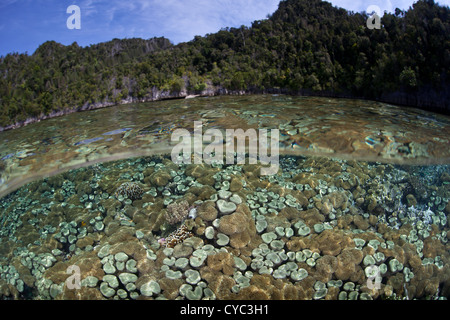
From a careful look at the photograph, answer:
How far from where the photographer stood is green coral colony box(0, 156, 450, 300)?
130 inches

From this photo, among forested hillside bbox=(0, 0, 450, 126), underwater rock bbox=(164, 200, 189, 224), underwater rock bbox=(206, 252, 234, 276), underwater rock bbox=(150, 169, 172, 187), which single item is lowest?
underwater rock bbox=(206, 252, 234, 276)

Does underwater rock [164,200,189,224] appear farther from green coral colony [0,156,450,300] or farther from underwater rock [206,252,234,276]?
underwater rock [206,252,234,276]

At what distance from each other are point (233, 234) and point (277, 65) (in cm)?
1549

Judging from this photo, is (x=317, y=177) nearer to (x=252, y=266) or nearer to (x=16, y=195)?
(x=252, y=266)

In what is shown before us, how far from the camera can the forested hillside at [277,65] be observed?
10.8 metres

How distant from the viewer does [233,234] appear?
3.71 metres

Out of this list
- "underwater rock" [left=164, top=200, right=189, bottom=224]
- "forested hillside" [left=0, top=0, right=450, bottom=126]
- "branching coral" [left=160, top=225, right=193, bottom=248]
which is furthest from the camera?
"forested hillside" [left=0, top=0, right=450, bottom=126]

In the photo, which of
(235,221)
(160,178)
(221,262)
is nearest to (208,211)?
(235,221)

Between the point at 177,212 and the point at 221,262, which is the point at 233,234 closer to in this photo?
the point at 221,262

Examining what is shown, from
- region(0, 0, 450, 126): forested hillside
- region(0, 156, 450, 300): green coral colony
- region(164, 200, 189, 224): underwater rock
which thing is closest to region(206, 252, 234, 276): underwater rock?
region(0, 156, 450, 300): green coral colony

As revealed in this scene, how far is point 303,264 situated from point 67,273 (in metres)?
3.28

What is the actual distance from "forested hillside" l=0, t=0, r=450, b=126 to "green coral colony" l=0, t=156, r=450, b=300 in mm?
7457

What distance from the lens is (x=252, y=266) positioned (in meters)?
3.42

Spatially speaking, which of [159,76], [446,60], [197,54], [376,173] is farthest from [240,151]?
[197,54]
